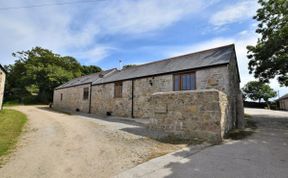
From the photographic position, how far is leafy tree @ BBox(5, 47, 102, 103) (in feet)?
103

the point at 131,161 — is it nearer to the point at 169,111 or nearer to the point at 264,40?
the point at 169,111

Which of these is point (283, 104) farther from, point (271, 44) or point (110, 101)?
point (110, 101)

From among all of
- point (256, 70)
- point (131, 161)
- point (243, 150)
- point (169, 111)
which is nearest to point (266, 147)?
point (243, 150)

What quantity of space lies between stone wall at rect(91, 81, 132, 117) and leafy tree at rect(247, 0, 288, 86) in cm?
1143

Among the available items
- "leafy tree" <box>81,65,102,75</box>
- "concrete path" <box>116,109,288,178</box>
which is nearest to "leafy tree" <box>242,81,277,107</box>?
"leafy tree" <box>81,65,102,75</box>

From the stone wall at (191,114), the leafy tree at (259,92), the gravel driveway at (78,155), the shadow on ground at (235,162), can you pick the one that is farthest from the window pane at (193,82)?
the leafy tree at (259,92)

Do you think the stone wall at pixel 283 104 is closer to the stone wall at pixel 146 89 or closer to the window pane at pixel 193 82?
the window pane at pixel 193 82

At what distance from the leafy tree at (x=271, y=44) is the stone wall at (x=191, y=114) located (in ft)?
28.5

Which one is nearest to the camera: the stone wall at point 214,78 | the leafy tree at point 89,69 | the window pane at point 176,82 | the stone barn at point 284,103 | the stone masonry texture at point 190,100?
the stone masonry texture at point 190,100

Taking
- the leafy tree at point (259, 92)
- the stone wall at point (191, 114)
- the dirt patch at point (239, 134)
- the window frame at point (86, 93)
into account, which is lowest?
the dirt patch at point (239, 134)

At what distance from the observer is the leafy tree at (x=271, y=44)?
12.6 meters

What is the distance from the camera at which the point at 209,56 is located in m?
12.1

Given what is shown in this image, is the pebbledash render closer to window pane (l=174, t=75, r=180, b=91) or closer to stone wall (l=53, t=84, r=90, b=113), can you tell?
window pane (l=174, t=75, r=180, b=91)

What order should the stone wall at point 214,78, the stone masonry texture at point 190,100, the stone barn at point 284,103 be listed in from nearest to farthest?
1. the stone masonry texture at point 190,100
2. the stone wall at point 214,78
3. the stone barn at point 284,103
